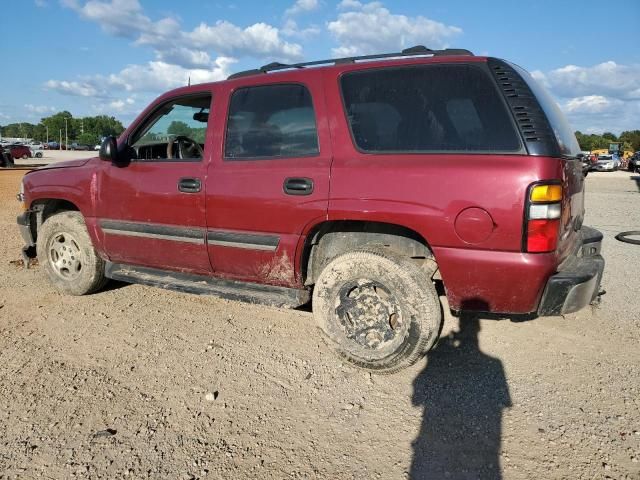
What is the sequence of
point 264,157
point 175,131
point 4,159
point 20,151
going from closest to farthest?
point 264,157, point 175,131, point 4,159, point 20,151

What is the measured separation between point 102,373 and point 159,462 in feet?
3.58

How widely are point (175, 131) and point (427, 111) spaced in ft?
7.80

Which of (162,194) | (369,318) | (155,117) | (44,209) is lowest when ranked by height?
(369,318)

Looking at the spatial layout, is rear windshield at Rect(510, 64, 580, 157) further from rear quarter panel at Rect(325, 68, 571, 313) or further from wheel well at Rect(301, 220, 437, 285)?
wheel well at Rect(301, 220, 437, 285)

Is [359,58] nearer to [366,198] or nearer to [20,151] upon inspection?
[366,198]

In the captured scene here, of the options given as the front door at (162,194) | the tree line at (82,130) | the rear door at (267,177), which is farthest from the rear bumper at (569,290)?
the tree line at (82,130)

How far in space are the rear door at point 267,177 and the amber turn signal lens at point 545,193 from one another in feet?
4.03

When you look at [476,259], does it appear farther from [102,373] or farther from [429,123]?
[102,373]

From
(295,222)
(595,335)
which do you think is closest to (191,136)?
(295,222)

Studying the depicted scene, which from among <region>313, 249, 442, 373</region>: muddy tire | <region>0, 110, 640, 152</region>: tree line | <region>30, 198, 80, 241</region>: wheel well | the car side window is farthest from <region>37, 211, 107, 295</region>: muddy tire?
<region>0, 110, 640, 152</region>: tree line

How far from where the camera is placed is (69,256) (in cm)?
461

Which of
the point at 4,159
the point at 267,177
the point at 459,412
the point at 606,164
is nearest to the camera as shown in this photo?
the point at 459,412

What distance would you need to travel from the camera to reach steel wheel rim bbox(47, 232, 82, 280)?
457cm

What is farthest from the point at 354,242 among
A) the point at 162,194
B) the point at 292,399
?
the point at 162,194
